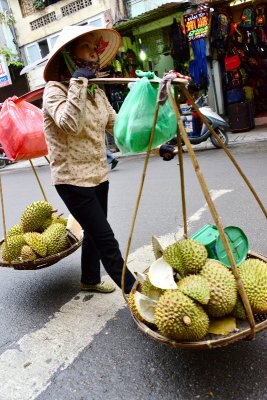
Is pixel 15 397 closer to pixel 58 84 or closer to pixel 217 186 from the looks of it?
pixel 58 84

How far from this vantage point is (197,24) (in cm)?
792

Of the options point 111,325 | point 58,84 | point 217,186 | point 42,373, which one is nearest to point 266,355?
point 111,325

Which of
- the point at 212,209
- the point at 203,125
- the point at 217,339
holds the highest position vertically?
the point at 212,209

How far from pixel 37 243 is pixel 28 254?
9cm

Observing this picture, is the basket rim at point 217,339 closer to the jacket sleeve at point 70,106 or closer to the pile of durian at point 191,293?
the pile of durian at point 191,293

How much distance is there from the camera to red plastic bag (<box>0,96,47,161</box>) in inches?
91.6

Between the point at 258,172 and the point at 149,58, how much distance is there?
6.36 metres

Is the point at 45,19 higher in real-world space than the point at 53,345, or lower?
higher

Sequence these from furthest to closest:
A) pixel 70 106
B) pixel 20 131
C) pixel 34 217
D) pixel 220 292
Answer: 1. pixel 34 217
2. pixel 20 131
3. pixel 70 106
4. pixel 220 292

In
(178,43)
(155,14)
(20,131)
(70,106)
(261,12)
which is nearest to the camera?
(70,106)

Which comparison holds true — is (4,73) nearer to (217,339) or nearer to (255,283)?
(255,283)

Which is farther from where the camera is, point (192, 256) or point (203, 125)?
point (203, 125)

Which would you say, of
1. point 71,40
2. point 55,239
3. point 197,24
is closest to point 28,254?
point 55,239

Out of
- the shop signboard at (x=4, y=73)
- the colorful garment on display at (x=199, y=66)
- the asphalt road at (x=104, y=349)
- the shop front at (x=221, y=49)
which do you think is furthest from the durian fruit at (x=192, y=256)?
the shop signboard at (x=4, y=73)
